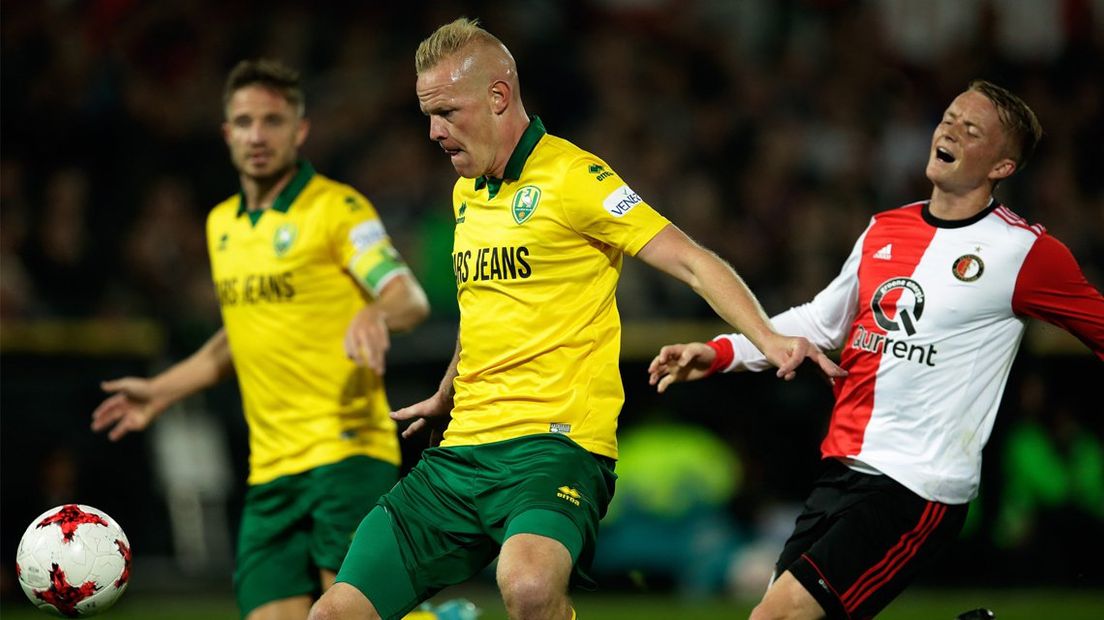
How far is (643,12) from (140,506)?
781cm

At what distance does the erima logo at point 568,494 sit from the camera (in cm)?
519

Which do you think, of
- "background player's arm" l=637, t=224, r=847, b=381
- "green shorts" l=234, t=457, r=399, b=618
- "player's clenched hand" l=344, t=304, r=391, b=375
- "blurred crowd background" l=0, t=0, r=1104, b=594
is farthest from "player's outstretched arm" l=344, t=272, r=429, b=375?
"blurred crowd background" l=0, t=0, r=1104, b=594

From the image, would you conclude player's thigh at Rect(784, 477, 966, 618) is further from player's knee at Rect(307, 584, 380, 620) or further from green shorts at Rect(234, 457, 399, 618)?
green shorts at Rect(234, 457, 399, 618)

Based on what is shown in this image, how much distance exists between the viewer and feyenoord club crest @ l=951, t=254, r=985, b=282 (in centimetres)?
583

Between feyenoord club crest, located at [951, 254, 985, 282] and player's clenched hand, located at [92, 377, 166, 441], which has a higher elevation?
feyenoord club crest, located at [951, 254, 985, 282]

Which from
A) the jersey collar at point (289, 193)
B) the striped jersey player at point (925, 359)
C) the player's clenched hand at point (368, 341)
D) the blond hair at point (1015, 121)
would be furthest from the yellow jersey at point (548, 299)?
the jersey collar at point (289, 193)

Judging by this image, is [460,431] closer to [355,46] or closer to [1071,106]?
[355,46]

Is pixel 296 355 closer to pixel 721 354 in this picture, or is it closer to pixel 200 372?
→ pixel 200 372

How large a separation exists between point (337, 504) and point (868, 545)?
2492 mm

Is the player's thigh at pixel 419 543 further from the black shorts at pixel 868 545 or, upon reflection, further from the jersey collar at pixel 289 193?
the jersey collar at pixel 289 193

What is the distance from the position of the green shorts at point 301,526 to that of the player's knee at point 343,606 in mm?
1734

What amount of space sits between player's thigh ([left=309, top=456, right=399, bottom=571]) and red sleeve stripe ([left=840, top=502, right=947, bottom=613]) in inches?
91.1

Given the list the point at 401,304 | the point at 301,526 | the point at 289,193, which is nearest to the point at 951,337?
the point at 401,304

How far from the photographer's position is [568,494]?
17.1ft
